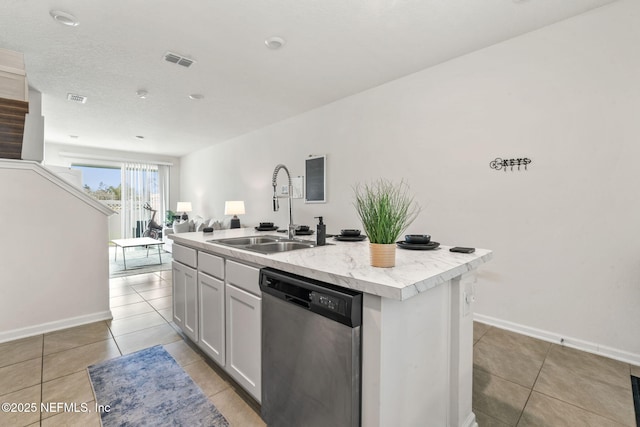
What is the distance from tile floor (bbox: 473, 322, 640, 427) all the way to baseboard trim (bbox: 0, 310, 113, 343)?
3.48 metres

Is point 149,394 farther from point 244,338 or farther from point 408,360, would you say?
point 408,360

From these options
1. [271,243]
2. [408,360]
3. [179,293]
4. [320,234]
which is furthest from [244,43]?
[408,360]

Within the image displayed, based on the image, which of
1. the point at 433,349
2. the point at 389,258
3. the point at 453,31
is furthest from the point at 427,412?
the point at 453,31

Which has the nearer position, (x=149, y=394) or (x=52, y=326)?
(x=149, y=394)

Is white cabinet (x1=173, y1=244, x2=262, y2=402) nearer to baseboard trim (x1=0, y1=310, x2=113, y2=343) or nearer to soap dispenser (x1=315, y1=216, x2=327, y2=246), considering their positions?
soap dispenser (x1=315, y1=216, x2=327, y2=246)

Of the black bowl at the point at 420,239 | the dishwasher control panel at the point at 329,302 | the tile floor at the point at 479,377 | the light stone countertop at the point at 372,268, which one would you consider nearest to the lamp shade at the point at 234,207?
the tile floor at the point at 479,377

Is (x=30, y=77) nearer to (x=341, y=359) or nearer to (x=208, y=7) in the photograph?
(x=208, y=7)

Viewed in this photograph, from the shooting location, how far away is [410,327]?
106 cm

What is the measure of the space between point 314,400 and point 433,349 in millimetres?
550

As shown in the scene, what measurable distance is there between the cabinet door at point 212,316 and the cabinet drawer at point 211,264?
0.04 meters

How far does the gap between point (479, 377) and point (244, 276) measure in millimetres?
1719

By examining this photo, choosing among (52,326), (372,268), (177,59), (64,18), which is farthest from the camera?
(177,59)

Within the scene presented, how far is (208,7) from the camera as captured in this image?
215 cm

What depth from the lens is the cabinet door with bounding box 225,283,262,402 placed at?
1.51m
